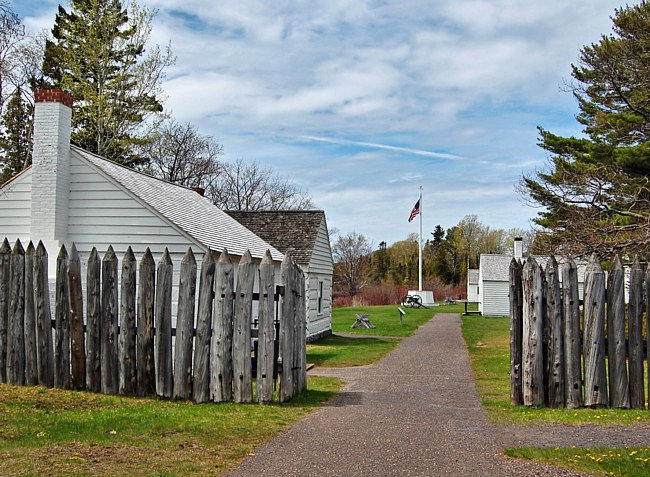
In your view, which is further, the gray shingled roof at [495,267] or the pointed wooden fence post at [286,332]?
the gray shingled roof at [495,267]

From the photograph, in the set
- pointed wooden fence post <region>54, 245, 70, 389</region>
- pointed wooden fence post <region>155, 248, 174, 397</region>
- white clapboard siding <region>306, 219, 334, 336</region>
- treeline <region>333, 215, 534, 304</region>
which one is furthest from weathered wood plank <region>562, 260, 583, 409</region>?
treeline <region>333, 215, 534, 304</region>

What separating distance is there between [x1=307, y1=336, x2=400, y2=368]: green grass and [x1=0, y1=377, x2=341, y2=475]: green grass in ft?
25.3

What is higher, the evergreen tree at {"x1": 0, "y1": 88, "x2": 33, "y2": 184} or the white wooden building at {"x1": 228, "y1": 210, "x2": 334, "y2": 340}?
the evergreen tree at {"x1": 0, "y1": 88, "x2": 33, "y2": 184}

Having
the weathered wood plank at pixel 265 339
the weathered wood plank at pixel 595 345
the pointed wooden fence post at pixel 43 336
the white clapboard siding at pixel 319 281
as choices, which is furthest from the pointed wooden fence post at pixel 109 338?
the white clapboard siding at pixel 319 281

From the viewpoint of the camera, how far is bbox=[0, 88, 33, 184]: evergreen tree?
3359 centimetres

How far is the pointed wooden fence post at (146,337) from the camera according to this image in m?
9.88

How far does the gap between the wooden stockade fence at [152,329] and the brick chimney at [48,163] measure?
3.66 metres

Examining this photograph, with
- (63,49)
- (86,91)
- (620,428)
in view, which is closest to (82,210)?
(620,428)

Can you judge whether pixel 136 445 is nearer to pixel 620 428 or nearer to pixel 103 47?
pixel 620 428

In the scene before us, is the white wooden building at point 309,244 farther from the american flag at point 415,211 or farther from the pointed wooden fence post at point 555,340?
the american flag at point 415,211

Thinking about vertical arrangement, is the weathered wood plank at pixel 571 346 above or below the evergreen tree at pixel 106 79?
below

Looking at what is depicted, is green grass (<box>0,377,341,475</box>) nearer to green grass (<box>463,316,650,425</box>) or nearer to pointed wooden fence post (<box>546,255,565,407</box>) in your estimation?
green grass (<box>463,316,650,425</box>)

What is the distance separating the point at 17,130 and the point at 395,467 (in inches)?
1335

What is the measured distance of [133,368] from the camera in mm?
9953
